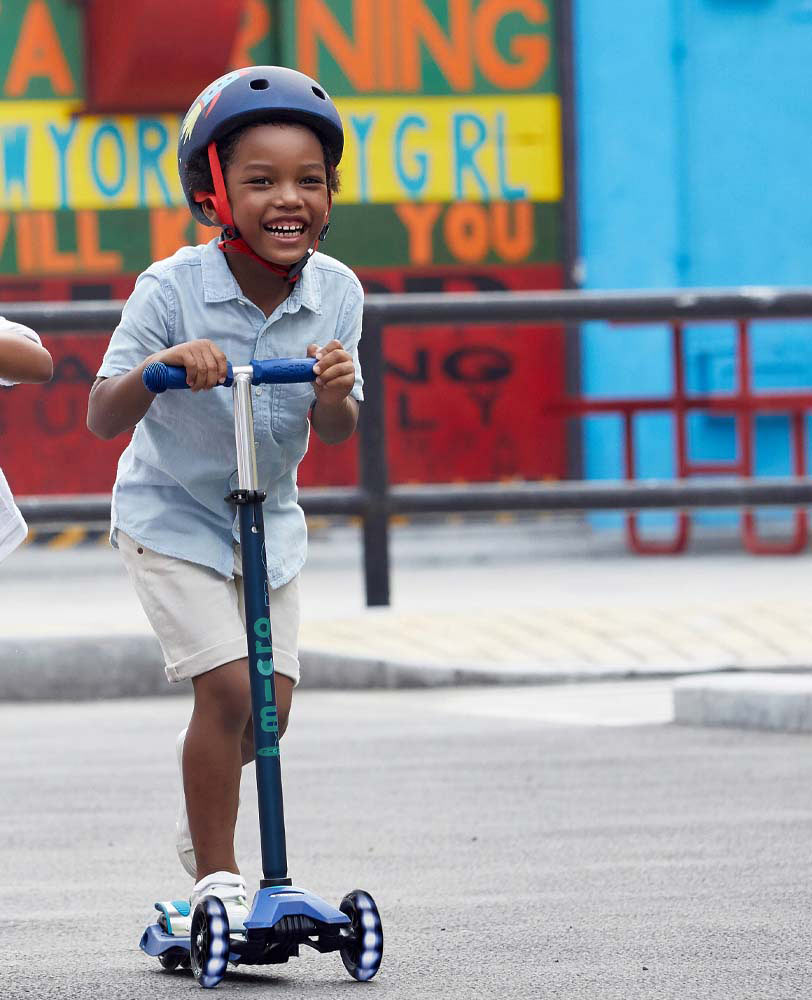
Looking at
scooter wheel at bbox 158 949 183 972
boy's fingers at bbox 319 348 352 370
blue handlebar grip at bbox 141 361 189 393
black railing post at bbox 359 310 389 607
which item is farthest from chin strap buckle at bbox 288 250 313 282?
black railing post at bbox 359 310 389 607

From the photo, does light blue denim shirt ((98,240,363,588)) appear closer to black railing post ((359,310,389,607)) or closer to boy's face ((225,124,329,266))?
boy's face ((225,124,329,266))

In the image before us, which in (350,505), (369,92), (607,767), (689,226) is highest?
(369,92)

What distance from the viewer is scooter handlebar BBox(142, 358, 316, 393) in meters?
3.36

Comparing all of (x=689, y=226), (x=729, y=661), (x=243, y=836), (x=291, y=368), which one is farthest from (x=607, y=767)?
(x=689, y=226)

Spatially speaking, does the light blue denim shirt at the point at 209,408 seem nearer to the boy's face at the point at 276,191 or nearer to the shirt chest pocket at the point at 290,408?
the shirt chest pocket at the point at 290,408

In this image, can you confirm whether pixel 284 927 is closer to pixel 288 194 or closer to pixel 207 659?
pixel 207 659

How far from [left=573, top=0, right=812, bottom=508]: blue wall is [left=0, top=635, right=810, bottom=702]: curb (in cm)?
492

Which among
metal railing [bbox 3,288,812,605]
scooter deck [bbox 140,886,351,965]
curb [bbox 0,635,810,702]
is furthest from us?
metal railing [bbox 3,288,812,605]

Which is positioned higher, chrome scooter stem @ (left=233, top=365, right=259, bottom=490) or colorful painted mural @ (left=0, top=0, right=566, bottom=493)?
colorful painted mural @ (left=0, top=0, right=566, bottom=493)

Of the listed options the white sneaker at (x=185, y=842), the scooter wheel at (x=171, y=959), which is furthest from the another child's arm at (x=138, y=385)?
the scooter wheel at (x=171, y=959)

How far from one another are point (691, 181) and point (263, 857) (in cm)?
916

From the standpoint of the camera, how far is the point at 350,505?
26.5ft

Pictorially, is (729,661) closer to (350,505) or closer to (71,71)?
(350,505)

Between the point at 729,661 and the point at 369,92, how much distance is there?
5.68 meters
